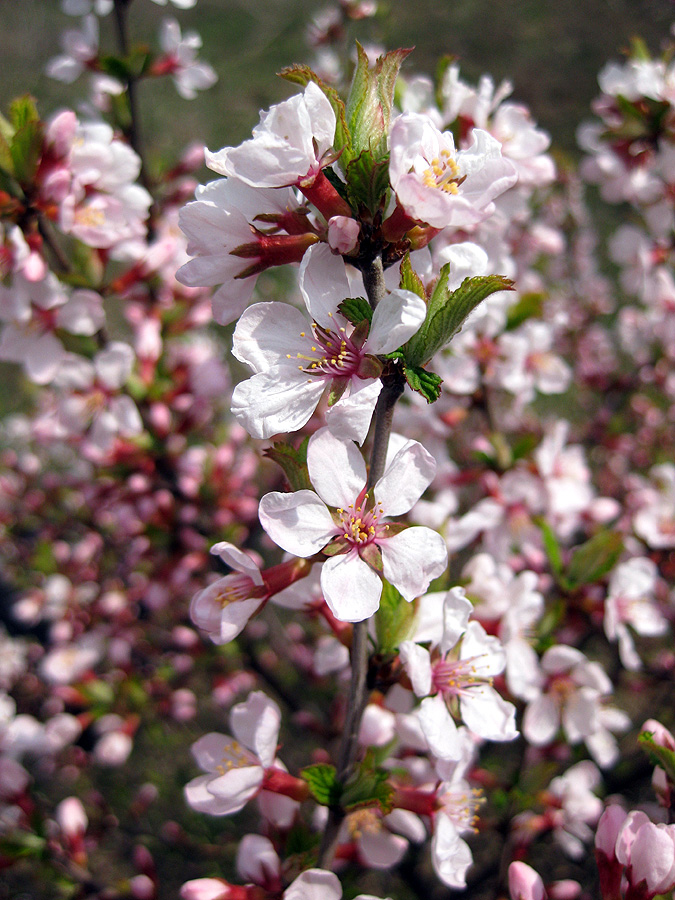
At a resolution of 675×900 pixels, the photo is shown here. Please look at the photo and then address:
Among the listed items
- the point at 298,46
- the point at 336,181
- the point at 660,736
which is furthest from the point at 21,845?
the point at 298,46

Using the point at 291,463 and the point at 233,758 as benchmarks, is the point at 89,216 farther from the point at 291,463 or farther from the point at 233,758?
the point at 233,758

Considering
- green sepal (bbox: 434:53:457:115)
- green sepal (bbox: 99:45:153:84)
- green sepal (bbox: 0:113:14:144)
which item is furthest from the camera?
green sepal (bbox: 99:45:153:84)

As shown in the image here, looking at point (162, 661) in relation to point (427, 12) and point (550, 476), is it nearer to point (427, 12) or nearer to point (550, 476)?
point (550, 476)

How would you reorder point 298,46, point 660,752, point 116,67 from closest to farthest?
1. point 660,752
2. point 116,67
3. point 298,46

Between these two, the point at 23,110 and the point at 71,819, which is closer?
the point at 23,110

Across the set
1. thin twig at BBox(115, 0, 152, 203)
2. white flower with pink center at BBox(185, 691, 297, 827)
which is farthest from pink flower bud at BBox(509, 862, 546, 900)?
thin twig at BBox(115, 0, 152, 203)

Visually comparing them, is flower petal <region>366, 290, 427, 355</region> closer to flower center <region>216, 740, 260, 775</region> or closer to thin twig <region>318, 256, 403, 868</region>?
thin twig <region>318, 256, 403, 868</region>

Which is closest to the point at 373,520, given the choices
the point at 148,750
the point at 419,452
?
the point at 419,452
